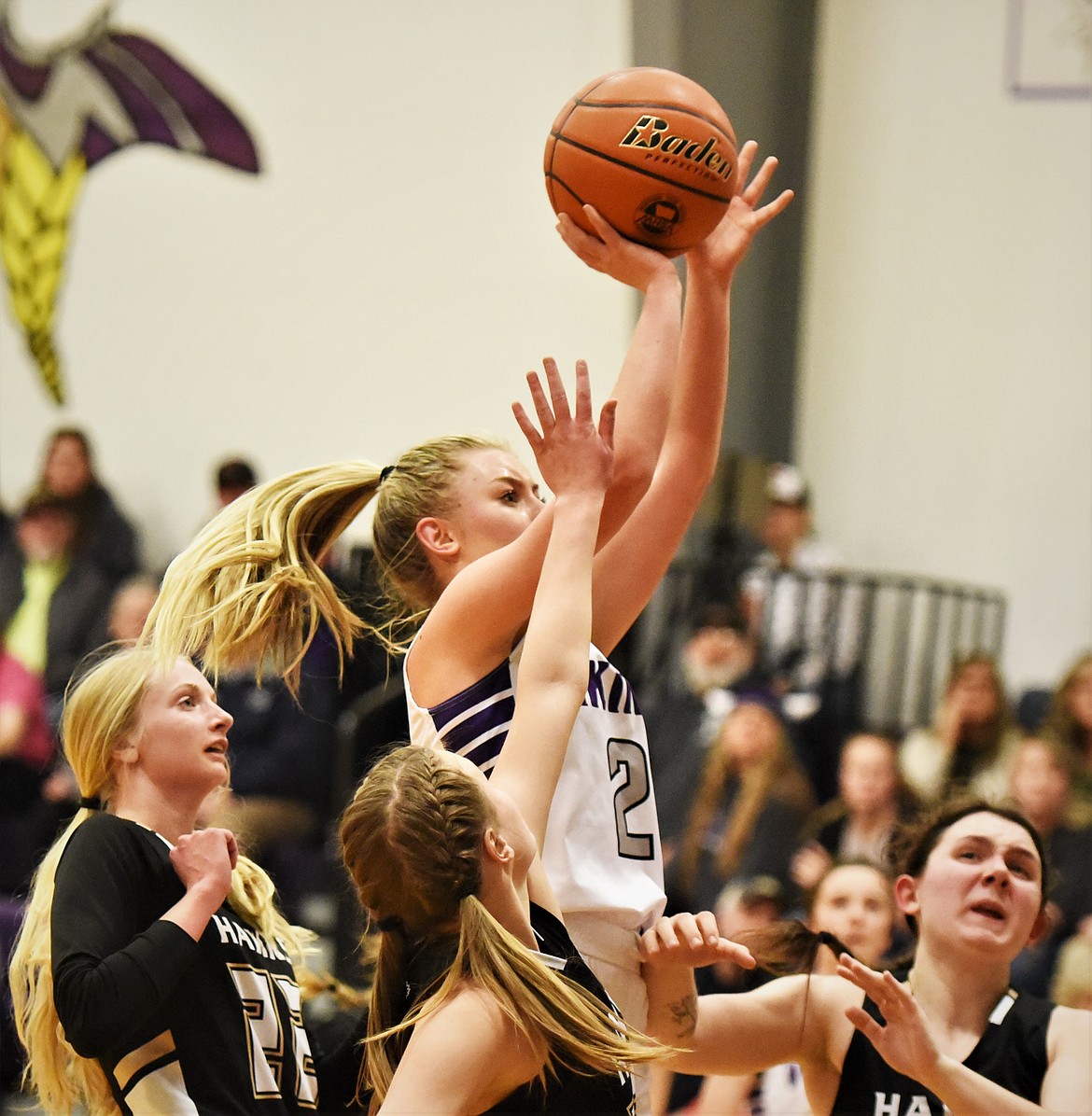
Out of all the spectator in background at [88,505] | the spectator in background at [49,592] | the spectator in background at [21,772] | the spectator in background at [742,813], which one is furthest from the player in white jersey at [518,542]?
the spectator in background at [88,505]

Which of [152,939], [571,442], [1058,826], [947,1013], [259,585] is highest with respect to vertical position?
[571,442]

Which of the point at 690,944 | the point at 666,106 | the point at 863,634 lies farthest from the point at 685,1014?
the point at 863,634

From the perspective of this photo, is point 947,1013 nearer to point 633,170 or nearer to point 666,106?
point 633,170

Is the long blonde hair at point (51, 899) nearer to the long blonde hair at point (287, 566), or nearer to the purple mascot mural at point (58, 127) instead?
the long blonde hair at point (287, 566)

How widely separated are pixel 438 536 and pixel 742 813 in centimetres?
345

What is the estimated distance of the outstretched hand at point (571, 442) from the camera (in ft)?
7.93

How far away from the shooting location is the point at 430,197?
24.7 ft

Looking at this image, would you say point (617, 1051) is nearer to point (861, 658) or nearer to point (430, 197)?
point (861, 658)

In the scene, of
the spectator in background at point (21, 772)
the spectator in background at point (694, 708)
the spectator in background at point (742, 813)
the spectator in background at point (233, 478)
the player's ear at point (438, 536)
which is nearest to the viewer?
the player's ear at point (438, 536)

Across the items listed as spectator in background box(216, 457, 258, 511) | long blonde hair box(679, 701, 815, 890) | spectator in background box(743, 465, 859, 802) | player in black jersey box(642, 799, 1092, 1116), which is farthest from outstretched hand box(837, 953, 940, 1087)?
spectator in background box(216, 457, 258, 511)

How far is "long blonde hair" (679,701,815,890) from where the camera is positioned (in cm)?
591

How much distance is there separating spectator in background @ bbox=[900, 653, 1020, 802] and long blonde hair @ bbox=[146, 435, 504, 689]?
336 cm

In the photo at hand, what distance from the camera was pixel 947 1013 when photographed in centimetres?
285

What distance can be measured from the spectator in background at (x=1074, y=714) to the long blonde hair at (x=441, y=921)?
12.2 ft
